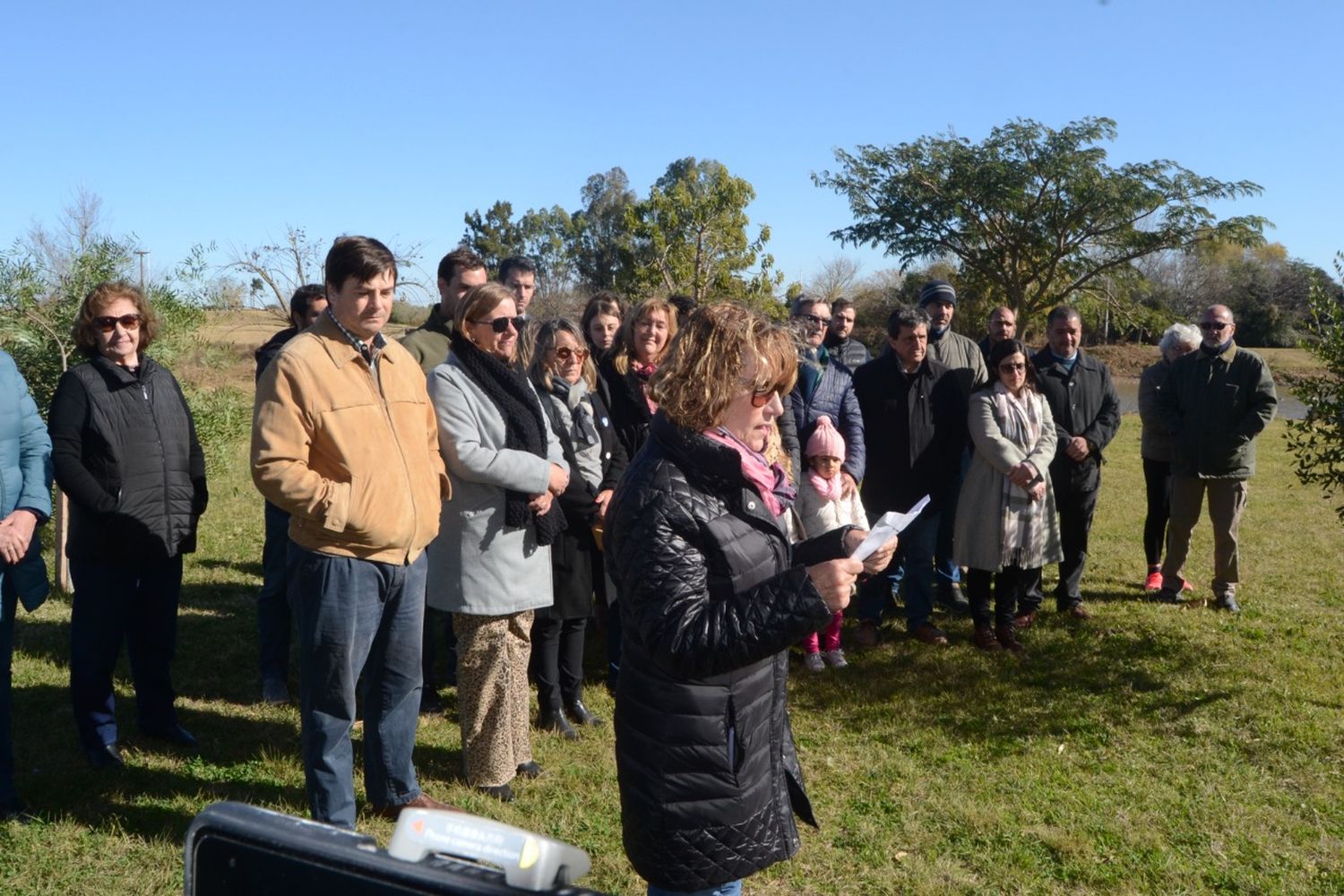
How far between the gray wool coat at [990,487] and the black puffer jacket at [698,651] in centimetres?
427

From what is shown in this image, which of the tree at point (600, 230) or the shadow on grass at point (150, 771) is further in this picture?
the tree at point (600, 230)

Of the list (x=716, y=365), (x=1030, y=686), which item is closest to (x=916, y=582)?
(x=1030, y=686)

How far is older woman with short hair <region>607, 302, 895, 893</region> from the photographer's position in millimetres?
2256

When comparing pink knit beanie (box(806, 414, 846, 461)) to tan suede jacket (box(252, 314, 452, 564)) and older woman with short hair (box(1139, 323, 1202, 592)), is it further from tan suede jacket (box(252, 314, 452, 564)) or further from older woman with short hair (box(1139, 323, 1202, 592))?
older woman with short hair (box(1139, 323, 1202, 592))

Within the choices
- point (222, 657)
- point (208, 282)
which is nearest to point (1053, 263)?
point (208, 282)

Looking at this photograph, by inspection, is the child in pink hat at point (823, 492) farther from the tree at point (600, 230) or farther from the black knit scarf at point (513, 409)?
the tree at point (600, 230)

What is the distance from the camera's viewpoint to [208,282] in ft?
31.5

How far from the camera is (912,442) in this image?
680 centimetres

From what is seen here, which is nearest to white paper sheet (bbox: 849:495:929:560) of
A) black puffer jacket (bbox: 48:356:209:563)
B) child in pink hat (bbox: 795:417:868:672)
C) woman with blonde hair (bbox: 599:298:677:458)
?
woman with blonde hair (bbox: 599:298:677:458)

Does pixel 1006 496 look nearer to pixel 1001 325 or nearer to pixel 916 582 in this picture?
pixel 916 582

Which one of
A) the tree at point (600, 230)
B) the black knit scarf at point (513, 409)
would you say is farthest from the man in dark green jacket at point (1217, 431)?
the tree at point (600, 230)

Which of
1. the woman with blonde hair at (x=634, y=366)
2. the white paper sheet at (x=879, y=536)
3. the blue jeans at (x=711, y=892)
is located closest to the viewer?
the blue jeans at (x=711, y=892)

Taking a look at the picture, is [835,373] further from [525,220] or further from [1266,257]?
[525,220]

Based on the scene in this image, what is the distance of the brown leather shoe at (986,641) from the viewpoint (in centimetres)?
656
